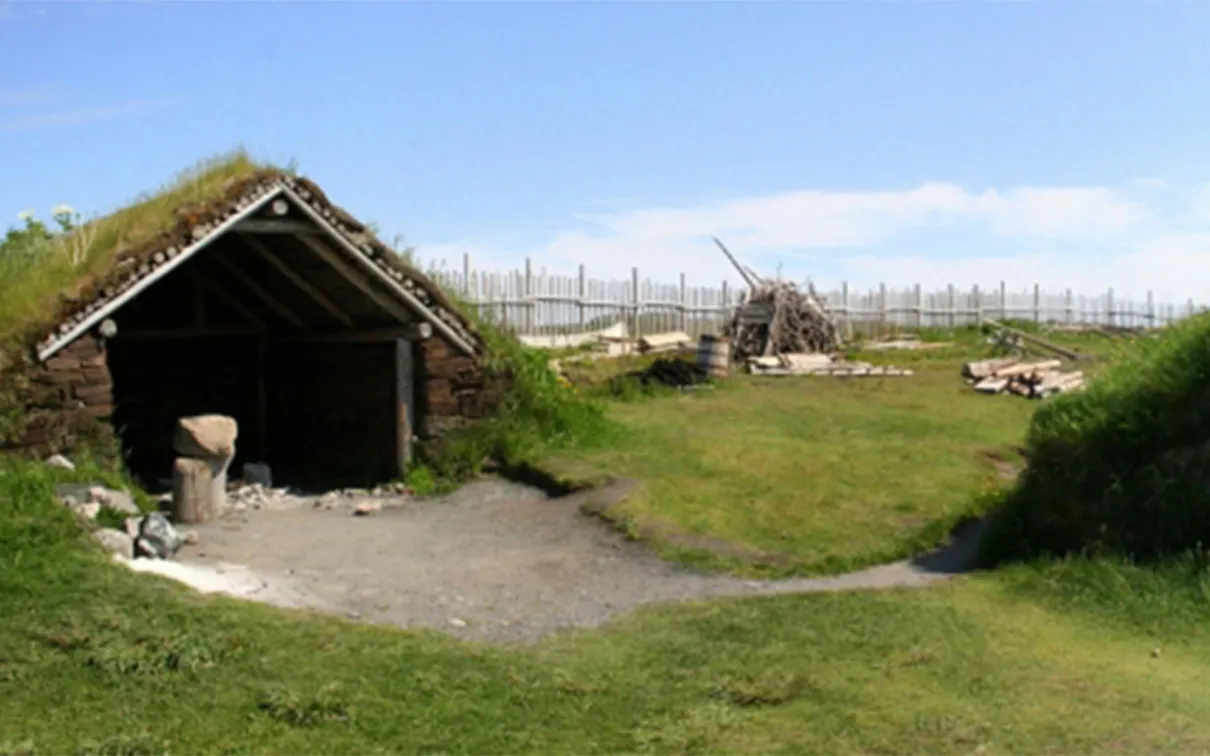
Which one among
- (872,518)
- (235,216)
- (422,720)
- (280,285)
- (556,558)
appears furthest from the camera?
(280,285)

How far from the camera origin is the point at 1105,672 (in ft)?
24.1

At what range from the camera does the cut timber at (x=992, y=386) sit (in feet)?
71.6

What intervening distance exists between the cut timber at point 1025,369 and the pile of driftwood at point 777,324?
5021mm

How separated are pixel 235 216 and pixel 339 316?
284 cm

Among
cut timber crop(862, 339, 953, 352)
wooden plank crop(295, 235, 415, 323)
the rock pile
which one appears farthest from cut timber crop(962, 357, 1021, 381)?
the rock pile

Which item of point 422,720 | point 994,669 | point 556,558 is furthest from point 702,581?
point 422,720

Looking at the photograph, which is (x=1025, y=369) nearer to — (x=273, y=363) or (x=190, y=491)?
(x=273, y=363)

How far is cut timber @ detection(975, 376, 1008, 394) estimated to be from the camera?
2183 centimetres

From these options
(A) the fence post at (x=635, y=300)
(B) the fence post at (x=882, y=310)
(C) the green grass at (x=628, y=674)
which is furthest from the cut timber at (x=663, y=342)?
(C) the green grass at (x=628, y=674)

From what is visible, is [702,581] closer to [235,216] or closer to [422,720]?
[422,720]

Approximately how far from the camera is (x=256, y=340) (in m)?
18.2

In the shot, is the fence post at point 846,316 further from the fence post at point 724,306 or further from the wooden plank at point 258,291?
the wooden plank at point 258,291

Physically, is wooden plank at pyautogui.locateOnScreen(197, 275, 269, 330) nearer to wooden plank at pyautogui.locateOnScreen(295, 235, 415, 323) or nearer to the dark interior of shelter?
the dark interior of shelter

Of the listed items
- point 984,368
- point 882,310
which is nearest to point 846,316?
point 882,310
